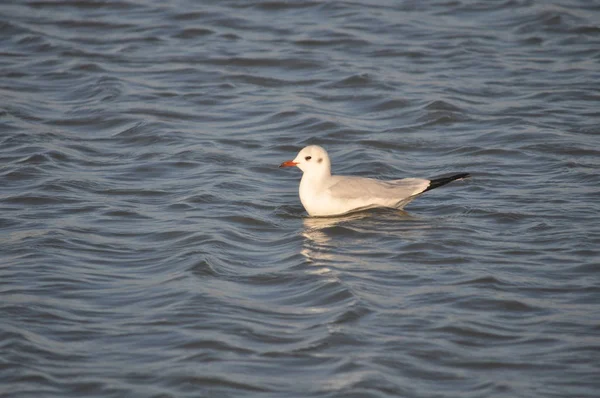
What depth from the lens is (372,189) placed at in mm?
8570

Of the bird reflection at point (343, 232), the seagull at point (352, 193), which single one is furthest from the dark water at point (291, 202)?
the seagull at point (352, 193)

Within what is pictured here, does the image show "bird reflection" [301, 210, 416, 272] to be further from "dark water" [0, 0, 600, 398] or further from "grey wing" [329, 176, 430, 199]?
"grey wing" [329, 176, 430, 199]

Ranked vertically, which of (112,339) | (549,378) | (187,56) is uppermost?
(187,56)

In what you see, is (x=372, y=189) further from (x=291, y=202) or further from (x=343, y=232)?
(x=291, y=202)

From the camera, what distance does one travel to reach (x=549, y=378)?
566 centimetres

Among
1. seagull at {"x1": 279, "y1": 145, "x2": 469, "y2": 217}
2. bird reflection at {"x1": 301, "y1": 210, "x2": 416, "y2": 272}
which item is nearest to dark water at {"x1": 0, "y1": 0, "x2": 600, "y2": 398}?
bird reflection at {"x1": 301, "y1": 210, "x2": 416, "y2": 272}

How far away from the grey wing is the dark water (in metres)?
0.24

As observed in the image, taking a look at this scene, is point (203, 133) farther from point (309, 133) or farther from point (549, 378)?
point (549, 378)

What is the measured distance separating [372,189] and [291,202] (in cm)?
91

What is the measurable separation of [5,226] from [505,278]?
3891mm

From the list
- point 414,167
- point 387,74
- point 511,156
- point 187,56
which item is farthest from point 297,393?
A: point 187,56

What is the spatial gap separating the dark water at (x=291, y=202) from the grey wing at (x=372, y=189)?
0.77 feet

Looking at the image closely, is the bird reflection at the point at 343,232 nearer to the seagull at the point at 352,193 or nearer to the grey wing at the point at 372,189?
the seagull at the point at 352,193

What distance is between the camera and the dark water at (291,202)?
5887mm
